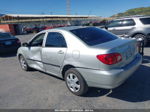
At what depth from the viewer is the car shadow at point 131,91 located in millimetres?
3182

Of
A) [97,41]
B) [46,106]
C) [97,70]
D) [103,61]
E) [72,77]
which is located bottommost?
[46,106]

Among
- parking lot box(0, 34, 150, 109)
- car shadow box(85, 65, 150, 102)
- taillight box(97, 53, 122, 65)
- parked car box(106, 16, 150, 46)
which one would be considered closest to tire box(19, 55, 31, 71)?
parking lot box(0, 34, 150, 109)

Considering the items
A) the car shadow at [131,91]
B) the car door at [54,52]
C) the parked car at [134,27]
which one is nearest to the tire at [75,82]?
the car shadow at [131,91]

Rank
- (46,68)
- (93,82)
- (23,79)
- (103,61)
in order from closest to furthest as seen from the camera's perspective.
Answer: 1. (103,61)
2. (93,82)
3. (46,68)
4. (23,79)

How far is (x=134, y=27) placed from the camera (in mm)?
7867

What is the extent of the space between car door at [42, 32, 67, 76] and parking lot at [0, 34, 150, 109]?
55 cm

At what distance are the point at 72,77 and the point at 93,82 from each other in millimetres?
598

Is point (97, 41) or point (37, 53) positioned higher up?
point (97, 41)

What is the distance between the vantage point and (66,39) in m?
3.47

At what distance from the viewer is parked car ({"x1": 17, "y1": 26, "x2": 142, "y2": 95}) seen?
2.81 metres

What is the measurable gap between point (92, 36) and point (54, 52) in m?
1.06

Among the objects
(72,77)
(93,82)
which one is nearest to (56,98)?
(72,77)

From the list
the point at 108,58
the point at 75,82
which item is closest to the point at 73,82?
the point at 75,82

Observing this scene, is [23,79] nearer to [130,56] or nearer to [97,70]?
[97,70]
